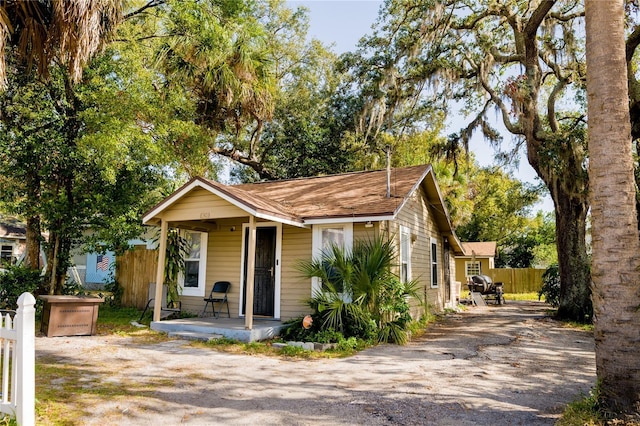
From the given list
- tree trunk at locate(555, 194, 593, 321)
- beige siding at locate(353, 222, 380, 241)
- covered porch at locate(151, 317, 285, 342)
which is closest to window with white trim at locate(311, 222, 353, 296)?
beige siding at locate(353, 222, 380, 241)

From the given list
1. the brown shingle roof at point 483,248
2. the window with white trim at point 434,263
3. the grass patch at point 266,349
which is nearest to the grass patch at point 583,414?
the grass patch at point 266,349

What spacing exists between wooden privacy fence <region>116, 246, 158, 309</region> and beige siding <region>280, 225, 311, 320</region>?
4.98m

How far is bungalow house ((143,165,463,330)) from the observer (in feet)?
30.8

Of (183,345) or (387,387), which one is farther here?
(183,345)

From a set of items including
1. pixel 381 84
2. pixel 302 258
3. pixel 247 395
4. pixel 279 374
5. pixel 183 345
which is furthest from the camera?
pixel 381 84

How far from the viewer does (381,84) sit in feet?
47.8

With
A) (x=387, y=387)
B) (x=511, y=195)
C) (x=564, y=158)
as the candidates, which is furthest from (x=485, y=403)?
(x=511, y=195)

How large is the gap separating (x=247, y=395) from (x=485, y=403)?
274 cm

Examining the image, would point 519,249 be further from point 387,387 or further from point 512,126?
point 387,387

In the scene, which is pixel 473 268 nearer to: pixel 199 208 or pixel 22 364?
pixel 199 208

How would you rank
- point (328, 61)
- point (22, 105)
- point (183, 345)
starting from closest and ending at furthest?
point (183, 345)
point (22, 105)
point (328, 61)

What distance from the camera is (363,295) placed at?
8844mm

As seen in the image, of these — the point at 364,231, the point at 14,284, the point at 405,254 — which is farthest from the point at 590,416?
the point at 14,284

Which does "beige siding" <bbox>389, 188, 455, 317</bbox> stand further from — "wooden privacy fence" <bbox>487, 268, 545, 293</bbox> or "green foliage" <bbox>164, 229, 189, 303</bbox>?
"wooden privacy fence" <bbox>487, 268, 545, 293</bbox>
